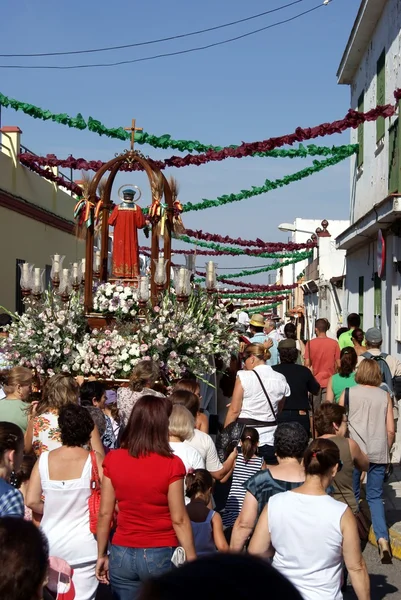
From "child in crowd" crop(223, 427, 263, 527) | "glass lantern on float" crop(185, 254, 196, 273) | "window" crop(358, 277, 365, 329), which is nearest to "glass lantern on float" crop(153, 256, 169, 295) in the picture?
"glass lantern on float" crop(185, 254, 196, 273)

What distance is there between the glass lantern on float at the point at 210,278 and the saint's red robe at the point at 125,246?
1.22m

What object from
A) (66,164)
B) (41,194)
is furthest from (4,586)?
(41,194)

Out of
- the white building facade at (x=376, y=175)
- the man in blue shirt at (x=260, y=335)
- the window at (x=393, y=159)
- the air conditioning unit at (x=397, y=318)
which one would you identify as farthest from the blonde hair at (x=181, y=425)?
the window at (x=393, y=159)

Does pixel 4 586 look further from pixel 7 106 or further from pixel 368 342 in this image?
pixel 7 106

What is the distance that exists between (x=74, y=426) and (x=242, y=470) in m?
2.39

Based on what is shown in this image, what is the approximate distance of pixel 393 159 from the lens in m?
13.6

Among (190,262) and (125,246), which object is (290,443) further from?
(125,246)

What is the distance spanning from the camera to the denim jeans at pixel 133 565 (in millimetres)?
4543

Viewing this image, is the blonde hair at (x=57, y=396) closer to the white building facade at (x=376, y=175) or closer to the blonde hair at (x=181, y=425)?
the blonde hair at (x=181, y=425)

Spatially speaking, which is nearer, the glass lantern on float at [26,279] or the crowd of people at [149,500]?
the crowd of people at [149,500]

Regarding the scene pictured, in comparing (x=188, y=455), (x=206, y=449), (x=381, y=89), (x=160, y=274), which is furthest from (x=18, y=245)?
(x=188, y=455)

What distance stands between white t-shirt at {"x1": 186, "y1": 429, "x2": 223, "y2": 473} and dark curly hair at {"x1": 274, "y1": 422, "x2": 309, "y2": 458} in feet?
4.19

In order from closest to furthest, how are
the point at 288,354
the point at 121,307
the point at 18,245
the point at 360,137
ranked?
1. the point at 288,354
2. the point at 121,307
3. the point at 360,137
4. the point at 18,245

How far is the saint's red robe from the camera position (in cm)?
1168
